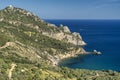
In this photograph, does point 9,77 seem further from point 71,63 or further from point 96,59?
point 96,59

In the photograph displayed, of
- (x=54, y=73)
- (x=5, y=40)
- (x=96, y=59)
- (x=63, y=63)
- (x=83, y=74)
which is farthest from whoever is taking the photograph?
(x=96, y=59)

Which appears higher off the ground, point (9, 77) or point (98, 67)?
point (9, 77)

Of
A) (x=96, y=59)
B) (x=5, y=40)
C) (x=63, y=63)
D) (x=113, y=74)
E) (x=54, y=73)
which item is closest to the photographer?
(x=54, y=73)

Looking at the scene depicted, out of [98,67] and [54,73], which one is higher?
[54,73]

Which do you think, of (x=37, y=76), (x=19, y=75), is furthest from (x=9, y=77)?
(x=37, y=76)

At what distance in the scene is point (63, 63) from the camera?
17700 centimetres

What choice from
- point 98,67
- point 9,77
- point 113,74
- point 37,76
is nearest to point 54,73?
point 37,76

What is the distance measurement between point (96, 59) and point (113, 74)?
80.1 m

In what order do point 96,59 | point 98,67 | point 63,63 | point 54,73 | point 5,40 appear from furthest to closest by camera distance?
point 96,59, point 63,63, point 98,67, point 5,40, point 54,73

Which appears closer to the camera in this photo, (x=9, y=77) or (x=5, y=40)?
(x=9, y=77)

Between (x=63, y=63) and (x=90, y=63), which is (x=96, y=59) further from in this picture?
(x=63, y=63)

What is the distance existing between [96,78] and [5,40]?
66.6 m

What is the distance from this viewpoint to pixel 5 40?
5906 inches

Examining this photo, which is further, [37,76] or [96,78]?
[96,78]
